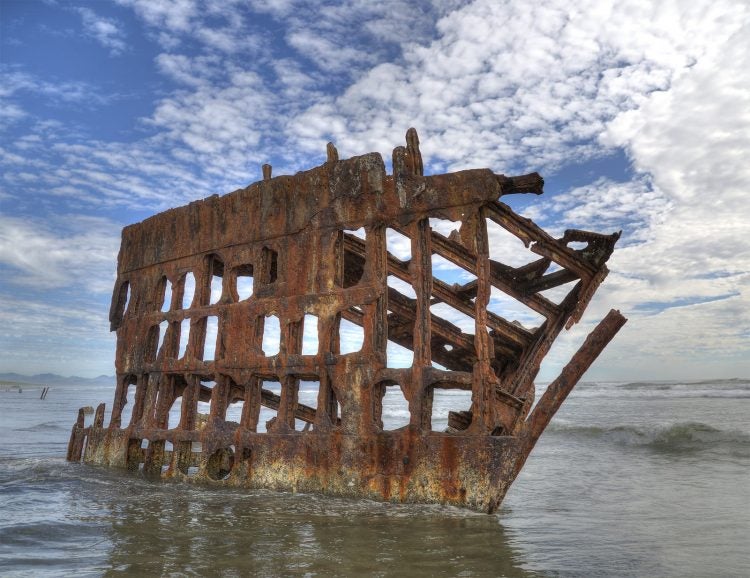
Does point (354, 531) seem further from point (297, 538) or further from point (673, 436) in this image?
point (673, 436)

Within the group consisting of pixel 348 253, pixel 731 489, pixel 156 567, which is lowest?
pixel 156 567

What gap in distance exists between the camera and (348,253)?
613 centimetres

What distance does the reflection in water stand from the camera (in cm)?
332

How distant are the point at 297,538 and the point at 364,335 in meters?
1.63

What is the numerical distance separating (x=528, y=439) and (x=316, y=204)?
274 centimetres

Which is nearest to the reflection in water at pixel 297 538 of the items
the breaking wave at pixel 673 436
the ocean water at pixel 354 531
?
the ocean water at pixel 354 531

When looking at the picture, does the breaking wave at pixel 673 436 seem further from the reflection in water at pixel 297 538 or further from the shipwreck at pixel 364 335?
the reflection in water at pixel 297 538

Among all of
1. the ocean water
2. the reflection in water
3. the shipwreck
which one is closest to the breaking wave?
the ocean water

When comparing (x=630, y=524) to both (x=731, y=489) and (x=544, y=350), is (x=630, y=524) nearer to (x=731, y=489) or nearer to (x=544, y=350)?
(x=544, y=350)

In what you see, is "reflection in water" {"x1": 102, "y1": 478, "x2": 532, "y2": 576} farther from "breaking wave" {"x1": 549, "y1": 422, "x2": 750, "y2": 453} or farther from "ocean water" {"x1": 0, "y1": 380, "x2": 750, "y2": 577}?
"breaking wave" {"x1": 549, "y1": 422, "x2": 750, "y2": 453}

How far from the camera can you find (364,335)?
4812 mm

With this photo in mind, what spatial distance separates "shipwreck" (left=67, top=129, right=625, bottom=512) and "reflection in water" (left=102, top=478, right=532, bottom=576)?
0.21m

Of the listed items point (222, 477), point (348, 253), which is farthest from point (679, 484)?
point (222, 477)

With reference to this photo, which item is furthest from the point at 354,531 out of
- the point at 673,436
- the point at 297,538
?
the point at 673,436
